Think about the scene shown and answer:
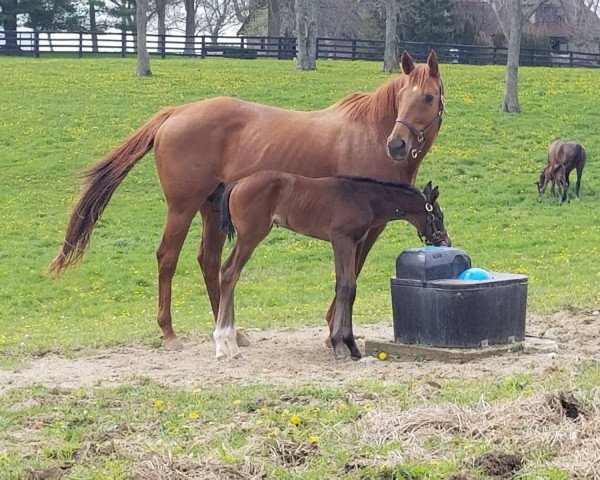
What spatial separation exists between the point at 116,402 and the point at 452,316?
2728 mm

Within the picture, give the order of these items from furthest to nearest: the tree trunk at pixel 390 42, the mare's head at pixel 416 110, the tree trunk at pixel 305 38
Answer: the tree trunk at pixel 305 38
the tree trunk at pixel 390 42
the mare's head at pixel 416 110

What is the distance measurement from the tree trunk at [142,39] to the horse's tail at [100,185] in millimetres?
26844

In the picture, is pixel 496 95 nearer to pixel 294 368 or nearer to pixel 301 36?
pixel 301 36

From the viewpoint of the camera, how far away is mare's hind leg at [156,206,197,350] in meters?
9.00

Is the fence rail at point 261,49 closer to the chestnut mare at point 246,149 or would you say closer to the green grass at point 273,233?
the green grass at point 273,233

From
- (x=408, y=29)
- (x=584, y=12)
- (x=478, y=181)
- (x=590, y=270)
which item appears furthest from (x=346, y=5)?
(x=590, y=270)

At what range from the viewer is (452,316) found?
306 inches

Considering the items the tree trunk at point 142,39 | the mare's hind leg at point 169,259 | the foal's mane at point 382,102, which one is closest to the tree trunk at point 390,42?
the tree trunk at point 142,39

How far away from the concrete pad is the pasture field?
37 centimetres

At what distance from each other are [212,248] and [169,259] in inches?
16.3

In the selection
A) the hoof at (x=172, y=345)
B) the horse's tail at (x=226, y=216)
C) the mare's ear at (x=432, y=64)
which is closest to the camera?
the mare's ear at (x=432, y=64)

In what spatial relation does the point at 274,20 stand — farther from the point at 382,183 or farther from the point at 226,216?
the point at 382,183

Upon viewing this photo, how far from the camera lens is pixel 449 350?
773 centimetres

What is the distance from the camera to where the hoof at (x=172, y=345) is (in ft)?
29.2
